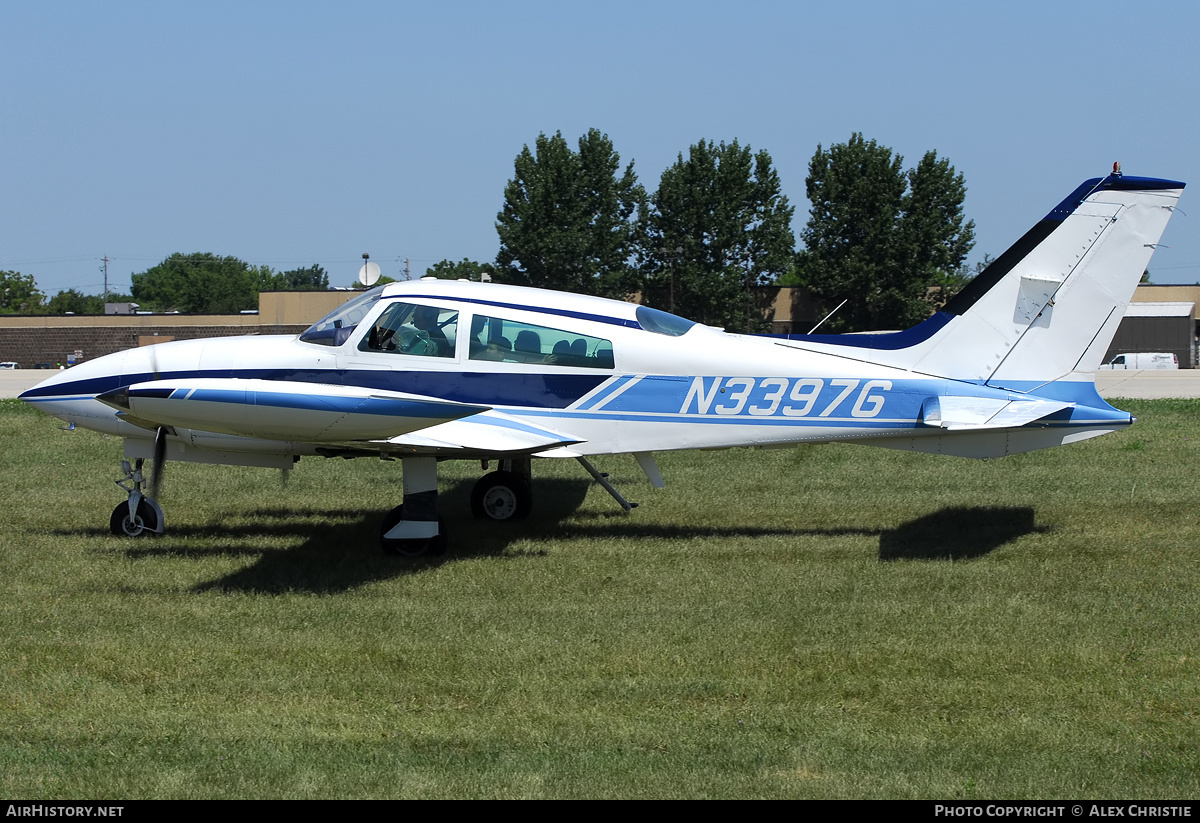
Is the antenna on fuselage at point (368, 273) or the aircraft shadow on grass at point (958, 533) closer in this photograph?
the aircraft shadow on grass at point (958, 533)

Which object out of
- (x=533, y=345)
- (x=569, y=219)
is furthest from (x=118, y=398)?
(x=569, y=219)

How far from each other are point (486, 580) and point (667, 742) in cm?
398

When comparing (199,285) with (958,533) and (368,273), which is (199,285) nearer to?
(368,273)

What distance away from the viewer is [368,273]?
17750 millimetres

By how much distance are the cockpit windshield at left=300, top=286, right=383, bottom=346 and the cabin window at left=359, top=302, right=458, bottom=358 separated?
219 mm

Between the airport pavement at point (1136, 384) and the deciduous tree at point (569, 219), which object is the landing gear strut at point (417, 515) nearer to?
the airport pavement at point (1136, 384)

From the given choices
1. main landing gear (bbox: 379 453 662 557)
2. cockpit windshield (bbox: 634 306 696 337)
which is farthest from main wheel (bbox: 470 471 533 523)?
cockpit windshield (bbox: 634 306 696 337)

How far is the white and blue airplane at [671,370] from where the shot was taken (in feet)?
33.1

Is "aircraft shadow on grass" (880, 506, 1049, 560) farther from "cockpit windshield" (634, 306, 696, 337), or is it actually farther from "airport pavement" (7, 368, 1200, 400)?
"airport pavement" (7, 368, 1200, 400)

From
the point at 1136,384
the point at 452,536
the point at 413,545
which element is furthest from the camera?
the point at 1136,384

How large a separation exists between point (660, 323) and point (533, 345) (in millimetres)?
1301

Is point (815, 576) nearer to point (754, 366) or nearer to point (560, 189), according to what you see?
point (754, 366)

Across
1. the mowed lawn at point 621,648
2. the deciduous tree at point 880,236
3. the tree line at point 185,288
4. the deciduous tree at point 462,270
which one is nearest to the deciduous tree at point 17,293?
the tree line at point 185,288

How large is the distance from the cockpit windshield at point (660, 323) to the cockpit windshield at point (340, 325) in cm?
263
